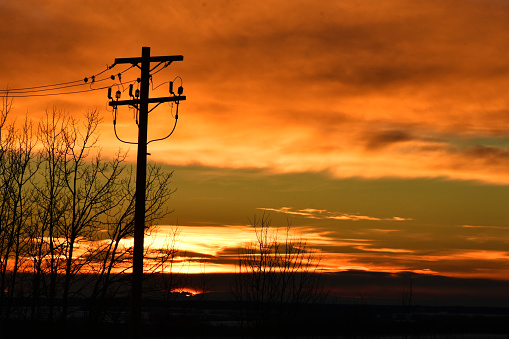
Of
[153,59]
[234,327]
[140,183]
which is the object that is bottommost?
[234,327]

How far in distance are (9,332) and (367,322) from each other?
314ft

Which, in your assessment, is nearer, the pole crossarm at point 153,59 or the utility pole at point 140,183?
the utility pole at point 140,183

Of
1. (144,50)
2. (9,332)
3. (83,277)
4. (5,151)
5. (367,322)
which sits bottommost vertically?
(367,322)

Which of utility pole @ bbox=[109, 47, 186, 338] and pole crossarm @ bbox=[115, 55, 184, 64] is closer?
utility pole @ bbox=[109, 47, 186, 338]

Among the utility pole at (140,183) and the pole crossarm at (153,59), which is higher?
the pole crossarm at (153,59)

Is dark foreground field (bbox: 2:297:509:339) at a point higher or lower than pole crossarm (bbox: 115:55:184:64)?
lower

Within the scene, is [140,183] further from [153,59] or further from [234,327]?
[234,327]

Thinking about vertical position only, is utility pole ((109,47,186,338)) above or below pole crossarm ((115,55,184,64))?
below

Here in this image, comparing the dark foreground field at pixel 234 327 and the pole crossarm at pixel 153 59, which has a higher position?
the pole crossarm at pixel 153 59

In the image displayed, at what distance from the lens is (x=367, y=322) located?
4483 inches

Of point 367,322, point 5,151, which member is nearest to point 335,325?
point 367,322

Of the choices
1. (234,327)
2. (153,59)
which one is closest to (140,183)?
(153,59)

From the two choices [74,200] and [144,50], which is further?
[74,200]

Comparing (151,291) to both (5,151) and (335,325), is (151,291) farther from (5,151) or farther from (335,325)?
(335,325)
